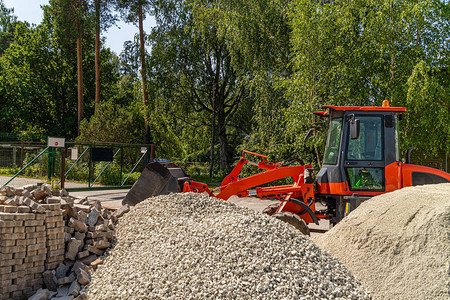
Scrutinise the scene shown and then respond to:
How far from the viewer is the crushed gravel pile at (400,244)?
440 centimetres

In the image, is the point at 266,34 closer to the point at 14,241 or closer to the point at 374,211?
the point at 374,211

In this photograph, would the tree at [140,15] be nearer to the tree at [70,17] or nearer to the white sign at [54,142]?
the tree at [70,17]

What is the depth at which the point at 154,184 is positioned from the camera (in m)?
8.23

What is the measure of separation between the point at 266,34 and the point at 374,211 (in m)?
11.8

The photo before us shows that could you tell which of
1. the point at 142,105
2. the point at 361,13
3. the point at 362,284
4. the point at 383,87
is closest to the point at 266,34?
the point at 361,13

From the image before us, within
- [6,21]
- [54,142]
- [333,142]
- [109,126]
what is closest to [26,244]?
[333,142]

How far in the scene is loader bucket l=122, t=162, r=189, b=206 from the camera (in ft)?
26.9

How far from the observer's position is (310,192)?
7.32 metres

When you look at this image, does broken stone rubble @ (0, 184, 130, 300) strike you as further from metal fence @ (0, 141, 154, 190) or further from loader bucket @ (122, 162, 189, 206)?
metal fence @ (0, 141, 154, 190)

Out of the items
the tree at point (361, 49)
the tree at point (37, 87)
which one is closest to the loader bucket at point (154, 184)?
the tree at point (361, 49)

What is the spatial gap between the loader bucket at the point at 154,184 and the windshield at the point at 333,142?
3.05 metres

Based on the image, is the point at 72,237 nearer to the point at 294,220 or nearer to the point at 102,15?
the point at 294,220

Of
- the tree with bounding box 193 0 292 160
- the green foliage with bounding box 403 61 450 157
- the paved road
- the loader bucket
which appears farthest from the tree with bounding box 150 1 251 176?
the loader bucket

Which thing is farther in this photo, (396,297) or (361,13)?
(361,13)
